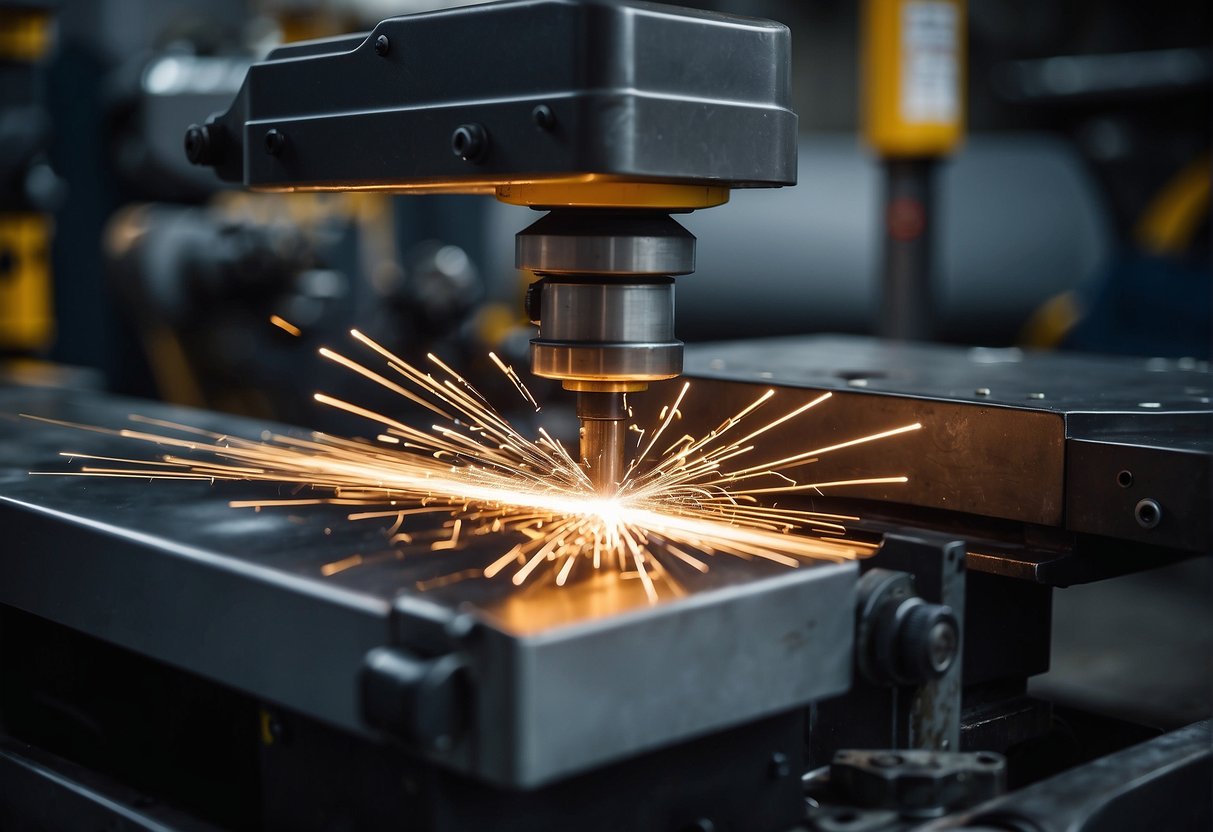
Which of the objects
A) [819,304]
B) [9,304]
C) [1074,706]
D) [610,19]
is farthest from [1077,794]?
[819,304]

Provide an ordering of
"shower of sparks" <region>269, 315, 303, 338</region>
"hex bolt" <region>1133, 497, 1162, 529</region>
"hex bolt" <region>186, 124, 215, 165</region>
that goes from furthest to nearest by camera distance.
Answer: "shower of sparks" <region>269, 315, 303, 338</region>
"hex bolt" <region>186, 124, 215, 165</region>
"hex bolt" <region>1133, 497, 1162, 529</region>

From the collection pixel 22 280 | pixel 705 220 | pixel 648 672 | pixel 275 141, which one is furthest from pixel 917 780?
pixel 705 220

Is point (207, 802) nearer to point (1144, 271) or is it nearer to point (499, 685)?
point (499, 685)

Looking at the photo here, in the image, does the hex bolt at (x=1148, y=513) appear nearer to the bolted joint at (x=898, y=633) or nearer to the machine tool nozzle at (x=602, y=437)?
the bolted joint at (x=898, y=633)

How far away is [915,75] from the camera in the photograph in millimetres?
3361

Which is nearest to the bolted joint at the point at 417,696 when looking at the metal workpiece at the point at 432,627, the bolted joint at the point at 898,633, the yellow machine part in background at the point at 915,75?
the metal workpiece at the point at 432,627

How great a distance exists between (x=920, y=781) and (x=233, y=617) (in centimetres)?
44

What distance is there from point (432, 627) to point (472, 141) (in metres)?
0.34

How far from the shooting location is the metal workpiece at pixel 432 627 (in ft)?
2.22

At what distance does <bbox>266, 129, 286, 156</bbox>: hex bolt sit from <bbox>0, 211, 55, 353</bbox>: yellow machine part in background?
1.54 meters

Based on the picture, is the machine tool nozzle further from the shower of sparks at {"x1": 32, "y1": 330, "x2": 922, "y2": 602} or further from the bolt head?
the bolt head

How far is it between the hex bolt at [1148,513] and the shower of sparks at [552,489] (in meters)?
0.19

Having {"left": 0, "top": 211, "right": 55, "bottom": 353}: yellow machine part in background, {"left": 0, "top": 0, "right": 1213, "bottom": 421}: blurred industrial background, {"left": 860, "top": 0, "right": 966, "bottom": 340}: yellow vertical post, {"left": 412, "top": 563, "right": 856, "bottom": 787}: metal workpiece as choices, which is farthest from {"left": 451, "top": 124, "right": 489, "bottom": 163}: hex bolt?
{"left": 860, "top": 0, "right": 966, "bottom": 340}: yellow vertical post

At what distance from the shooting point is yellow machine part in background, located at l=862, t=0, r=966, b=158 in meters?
3.34
